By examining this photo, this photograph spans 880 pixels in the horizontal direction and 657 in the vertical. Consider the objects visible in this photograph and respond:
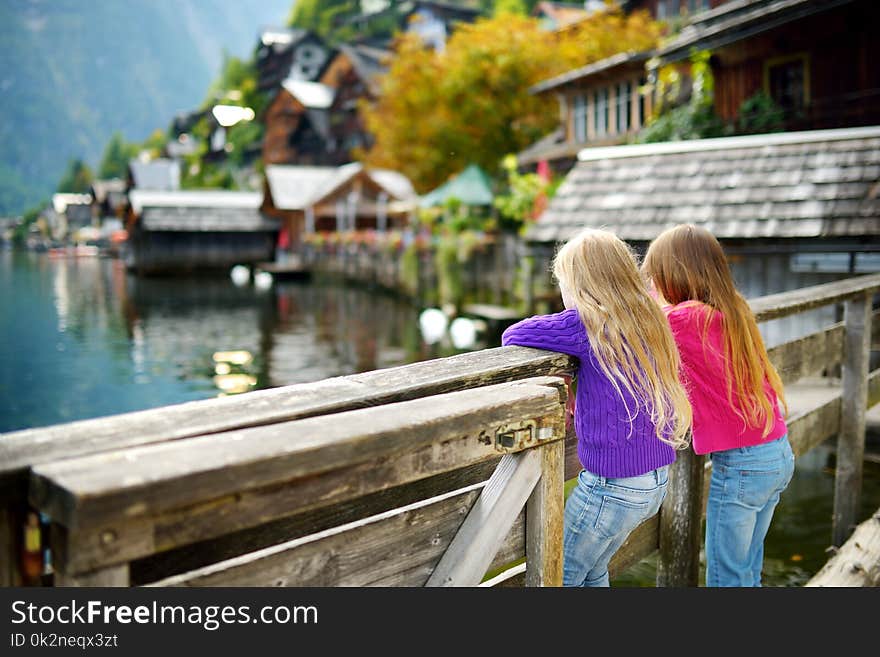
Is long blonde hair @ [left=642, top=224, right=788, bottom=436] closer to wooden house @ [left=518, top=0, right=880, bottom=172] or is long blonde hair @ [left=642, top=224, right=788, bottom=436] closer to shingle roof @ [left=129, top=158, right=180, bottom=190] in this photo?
wooden house @ [left=518, top=0, right=880, bottom=172]

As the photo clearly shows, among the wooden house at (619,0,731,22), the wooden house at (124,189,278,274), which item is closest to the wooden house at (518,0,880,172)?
the wooden house at (619,0,731,22)

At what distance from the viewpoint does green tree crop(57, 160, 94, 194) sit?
110500 millimetres

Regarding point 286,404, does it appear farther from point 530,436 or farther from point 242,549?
point 530,436

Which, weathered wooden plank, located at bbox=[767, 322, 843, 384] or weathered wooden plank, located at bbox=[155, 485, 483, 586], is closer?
weathered wooden plank, located at bbox=[155, 485, 483, 586]

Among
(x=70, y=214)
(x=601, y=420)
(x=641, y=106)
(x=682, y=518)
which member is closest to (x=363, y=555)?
(x=601, y=420)

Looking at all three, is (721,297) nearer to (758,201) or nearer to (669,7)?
(758,201)

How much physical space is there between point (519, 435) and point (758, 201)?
28.6ft

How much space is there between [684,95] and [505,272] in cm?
737

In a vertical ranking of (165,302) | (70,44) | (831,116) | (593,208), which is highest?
(70,44)

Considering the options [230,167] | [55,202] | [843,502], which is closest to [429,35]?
[230,167]

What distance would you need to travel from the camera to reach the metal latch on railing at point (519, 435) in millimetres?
1908

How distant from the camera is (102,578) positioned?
52.0 inches

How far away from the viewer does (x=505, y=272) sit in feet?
76.0

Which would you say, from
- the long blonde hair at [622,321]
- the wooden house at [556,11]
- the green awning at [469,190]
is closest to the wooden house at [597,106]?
the green awning at [469,190]
